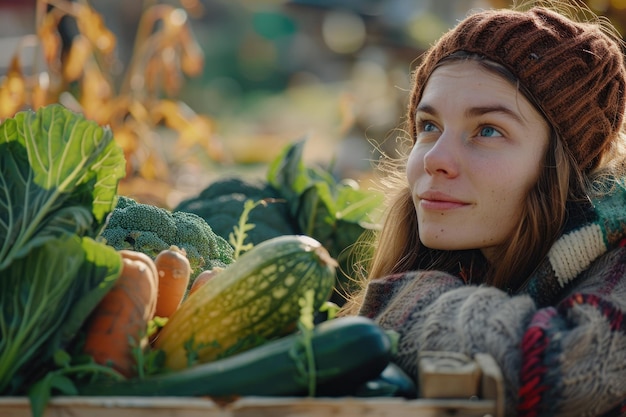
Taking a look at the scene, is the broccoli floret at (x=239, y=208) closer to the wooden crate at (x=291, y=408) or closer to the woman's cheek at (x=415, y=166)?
the woman's cheek at (x=415, y=166)

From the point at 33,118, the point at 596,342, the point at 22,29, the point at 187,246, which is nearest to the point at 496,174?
the point at 596,342

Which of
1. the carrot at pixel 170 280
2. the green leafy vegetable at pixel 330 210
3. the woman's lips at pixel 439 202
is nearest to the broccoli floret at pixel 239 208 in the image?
the green leafy vegetable at pixel 330 210

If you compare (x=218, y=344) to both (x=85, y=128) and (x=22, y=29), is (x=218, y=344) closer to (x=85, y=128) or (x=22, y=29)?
(x=85, y=128)

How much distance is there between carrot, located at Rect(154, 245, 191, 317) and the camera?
1919 mm

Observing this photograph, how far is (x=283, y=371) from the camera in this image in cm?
157

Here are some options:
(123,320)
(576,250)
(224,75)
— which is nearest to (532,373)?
(576,250)

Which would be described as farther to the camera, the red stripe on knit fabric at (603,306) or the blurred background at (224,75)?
the blurred background at (224,75)

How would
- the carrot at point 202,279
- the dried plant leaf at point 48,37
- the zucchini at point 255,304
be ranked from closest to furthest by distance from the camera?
the zucchini at point 255,304 → the carrot at point 202,279 → the dried plant leaf at point 48,37

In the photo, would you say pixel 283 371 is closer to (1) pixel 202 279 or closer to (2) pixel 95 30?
(1) pixel 202 279

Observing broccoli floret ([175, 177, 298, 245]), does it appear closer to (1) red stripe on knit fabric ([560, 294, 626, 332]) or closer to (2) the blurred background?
(2) the blurred background

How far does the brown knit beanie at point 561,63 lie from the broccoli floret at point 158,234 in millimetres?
804

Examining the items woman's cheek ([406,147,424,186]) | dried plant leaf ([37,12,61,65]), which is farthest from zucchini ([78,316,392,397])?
dried plant leaf ([37,12,61,65])

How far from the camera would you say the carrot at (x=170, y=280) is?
6.30 feet

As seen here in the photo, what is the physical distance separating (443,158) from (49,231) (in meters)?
0.96
